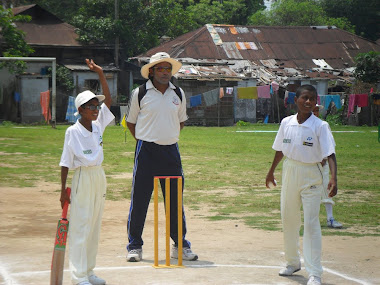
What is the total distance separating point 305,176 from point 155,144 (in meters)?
1.76

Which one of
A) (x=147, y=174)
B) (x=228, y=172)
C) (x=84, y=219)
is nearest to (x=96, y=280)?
(x=84, y=219)

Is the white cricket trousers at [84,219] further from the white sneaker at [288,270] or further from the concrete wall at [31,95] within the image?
the concrete wall at [31,95]

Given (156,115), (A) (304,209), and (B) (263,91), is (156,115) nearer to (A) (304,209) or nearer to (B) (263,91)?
(A) (304,209)

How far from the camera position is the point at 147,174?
8125 mm

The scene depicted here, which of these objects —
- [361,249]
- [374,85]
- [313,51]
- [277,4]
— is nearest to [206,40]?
[313,51]

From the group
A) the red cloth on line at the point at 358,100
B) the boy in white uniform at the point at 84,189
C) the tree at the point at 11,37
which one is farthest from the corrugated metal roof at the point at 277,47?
the boy in white uniform at the point at 84,189

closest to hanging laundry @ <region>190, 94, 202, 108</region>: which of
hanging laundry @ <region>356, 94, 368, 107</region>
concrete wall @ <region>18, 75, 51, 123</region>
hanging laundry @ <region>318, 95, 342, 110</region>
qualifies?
hanging laundry @ <region>318, 95, 342, 110</region>

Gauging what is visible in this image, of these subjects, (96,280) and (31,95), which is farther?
(31,95)

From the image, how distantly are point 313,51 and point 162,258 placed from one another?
42.3 m

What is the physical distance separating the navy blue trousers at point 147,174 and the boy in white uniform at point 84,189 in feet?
4.00

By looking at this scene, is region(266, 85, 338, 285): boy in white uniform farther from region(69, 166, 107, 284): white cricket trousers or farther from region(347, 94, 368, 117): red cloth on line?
region(347, 94, 368, 117): red cloth on line

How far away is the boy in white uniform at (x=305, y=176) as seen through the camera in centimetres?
709

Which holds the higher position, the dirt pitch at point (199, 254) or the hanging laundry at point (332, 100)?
the hanging laundry at point (332, 100)

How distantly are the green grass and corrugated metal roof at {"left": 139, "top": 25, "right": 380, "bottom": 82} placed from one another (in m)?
16.7
